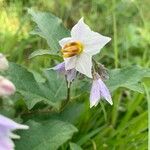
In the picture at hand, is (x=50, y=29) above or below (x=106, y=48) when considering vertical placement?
above

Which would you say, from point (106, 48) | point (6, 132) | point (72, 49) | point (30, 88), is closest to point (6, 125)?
point (6, 132)

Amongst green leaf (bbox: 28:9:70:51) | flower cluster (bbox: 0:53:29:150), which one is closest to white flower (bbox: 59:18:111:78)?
green leaf (bbox: 28:9:70:51)

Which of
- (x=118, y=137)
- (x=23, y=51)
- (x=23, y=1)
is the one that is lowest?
(x=118, y=137)

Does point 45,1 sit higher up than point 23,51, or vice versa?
point 45,1

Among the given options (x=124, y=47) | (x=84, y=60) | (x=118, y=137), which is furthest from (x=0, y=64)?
(x=124, y=47)

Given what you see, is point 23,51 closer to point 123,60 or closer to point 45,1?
point 45,1

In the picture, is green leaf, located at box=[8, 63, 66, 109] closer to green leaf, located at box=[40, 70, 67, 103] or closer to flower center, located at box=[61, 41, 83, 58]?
green leaf, located at box=[40, 70, 67, 103]

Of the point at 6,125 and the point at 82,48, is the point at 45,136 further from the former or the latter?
the point at 6,125
